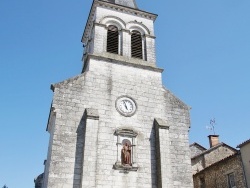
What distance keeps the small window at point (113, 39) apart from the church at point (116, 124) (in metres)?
0.05

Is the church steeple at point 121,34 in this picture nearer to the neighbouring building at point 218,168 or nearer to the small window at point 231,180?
the neighbouring building at point 218,168

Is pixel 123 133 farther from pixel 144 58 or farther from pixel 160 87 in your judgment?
pixel 144 58

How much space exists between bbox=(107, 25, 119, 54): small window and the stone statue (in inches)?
210

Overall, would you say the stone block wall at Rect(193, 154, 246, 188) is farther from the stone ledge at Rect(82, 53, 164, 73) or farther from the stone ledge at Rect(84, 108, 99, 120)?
the stone ledge at Rect(84, 108, 99, 120)

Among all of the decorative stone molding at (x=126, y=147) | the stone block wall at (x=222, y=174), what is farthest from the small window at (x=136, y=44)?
the stone block wall at (x=222, y=174)

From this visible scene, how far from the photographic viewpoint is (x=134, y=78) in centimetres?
1456

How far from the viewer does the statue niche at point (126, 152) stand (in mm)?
12172

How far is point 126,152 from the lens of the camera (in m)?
12.3

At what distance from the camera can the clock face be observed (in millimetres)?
13273

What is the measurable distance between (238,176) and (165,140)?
19.4 ft

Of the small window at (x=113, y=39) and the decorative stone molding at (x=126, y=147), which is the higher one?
the small window at (x=113, y=39)

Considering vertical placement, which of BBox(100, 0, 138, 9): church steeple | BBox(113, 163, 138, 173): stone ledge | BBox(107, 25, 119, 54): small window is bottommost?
BBox(113, 163, 138, 173): stone ledge

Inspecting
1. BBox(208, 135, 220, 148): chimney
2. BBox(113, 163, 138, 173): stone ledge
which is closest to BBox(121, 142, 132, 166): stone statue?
BBox(113, 163, 138, 173): stone ledge

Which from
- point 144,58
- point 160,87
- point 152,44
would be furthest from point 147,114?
point 152,44
